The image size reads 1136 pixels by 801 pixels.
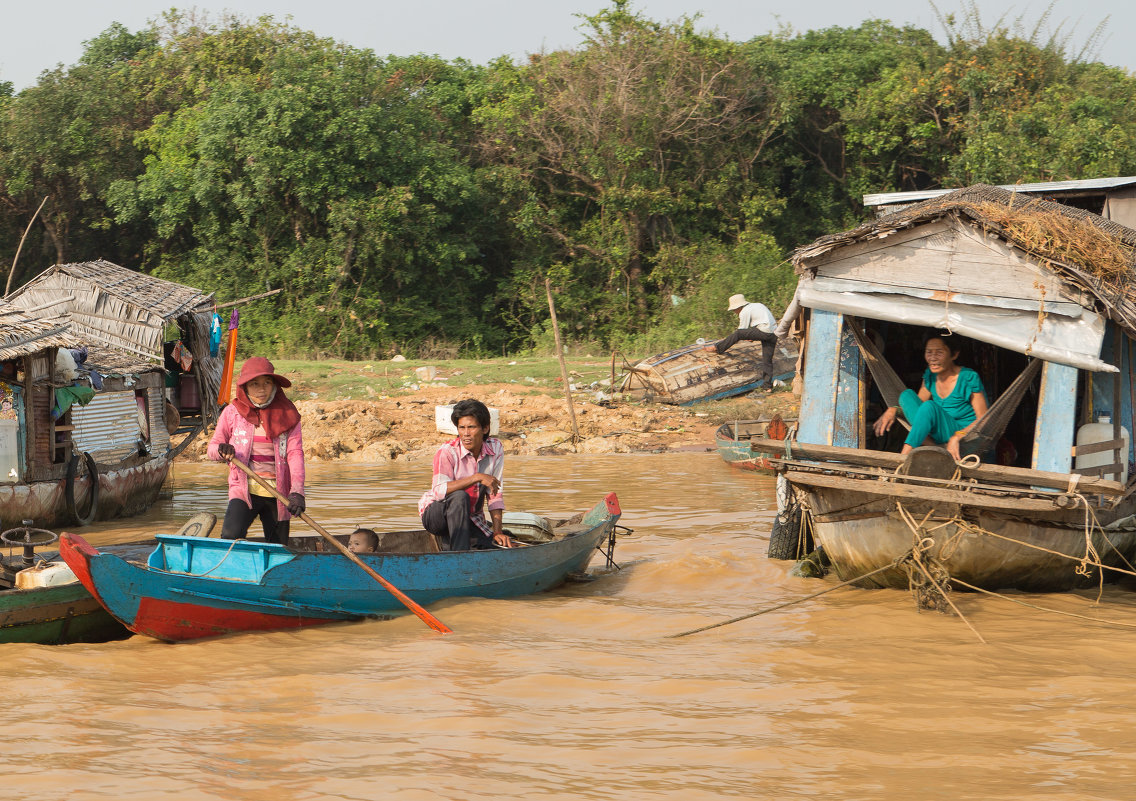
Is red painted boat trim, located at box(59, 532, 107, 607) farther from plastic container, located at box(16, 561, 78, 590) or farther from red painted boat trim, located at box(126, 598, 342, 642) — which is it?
plastic container, located at box(16, 561, 78, 590)

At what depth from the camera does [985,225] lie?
7.18 m

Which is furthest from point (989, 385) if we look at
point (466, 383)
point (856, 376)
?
point (466, 383)

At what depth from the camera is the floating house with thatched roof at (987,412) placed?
6871mm

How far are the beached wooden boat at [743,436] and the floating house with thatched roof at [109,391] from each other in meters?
6.38

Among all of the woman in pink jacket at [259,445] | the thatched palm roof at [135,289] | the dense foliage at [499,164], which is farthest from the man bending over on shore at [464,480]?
the dense foliage at [499,164]

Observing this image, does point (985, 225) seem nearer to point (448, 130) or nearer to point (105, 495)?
point (105, 495)

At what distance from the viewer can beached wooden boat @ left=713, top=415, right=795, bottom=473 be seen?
12.3m

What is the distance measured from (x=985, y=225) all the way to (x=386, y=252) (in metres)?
17.6

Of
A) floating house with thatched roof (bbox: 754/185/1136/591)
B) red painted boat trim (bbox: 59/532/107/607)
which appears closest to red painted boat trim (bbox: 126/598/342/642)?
red painted boat trim (bbox: 59/532/107/607)

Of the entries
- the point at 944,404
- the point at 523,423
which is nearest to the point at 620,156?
the point at 523,423

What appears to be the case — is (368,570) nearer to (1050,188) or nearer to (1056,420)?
(1056,420)

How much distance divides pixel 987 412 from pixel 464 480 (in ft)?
11.4

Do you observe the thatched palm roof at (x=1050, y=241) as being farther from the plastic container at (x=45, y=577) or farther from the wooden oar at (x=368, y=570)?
the plastic container at (x=45, y=577)

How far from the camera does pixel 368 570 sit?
6480 millimetres
